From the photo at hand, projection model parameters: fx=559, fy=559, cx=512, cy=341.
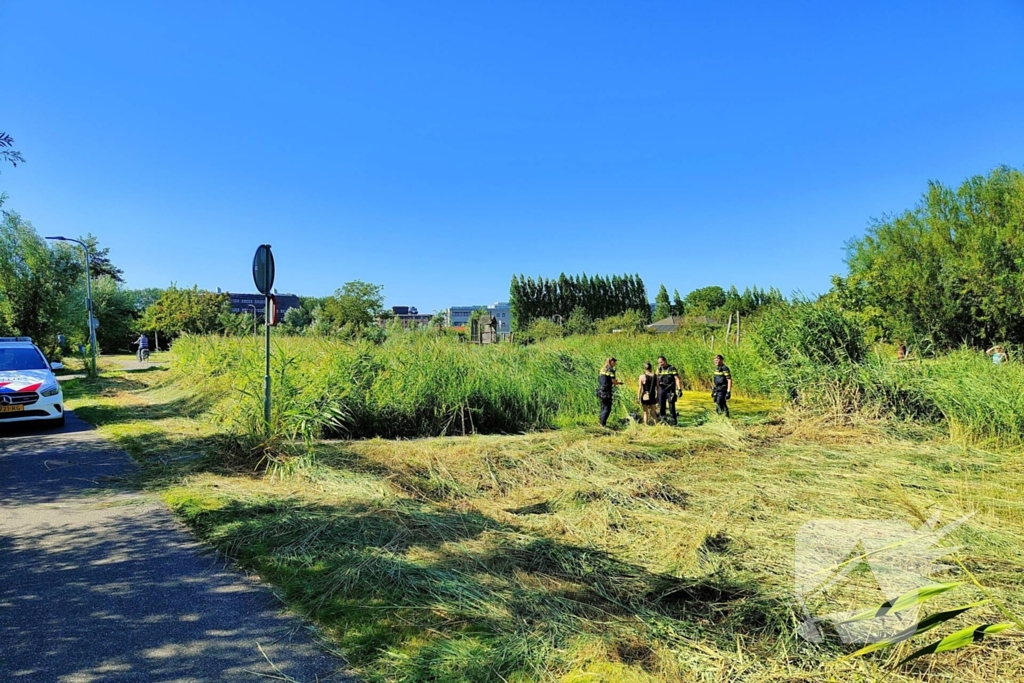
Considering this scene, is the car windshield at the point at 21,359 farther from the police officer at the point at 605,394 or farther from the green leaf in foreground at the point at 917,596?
the green leaf in foreground at the point at 917,596

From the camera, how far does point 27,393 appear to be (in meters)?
9.89

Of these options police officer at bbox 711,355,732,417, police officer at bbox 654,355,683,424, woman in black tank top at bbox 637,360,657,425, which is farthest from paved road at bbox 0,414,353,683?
police officer at bbox 711,355,732,417

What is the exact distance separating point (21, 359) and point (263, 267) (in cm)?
668

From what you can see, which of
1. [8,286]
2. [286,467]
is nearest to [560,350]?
[286,467]

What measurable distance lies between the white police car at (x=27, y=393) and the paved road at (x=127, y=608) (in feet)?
16.6

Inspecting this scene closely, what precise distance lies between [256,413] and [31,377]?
5.64 meters

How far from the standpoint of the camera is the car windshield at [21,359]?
35.1 ft

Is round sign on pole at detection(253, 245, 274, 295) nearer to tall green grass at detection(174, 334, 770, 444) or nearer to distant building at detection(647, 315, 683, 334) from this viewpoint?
tall green grass at detection(174, 334, 770, 444)

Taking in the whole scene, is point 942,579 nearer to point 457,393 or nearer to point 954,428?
point 954,428

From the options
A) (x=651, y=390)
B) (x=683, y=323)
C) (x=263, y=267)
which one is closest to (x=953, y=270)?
(x=651, y=390)

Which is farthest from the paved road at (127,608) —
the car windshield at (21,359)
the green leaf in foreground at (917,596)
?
the car windshield at (21,359)

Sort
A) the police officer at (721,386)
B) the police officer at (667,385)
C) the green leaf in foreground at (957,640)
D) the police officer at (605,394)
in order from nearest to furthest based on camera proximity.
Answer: the green leaf in foreground at (957,640)
the police officer at (605,394)
the police officer at (667,385)
the police officer at (721,386)

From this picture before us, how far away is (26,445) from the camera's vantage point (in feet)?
28.9

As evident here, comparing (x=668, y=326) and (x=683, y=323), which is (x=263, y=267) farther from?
(x=668, y=326)
